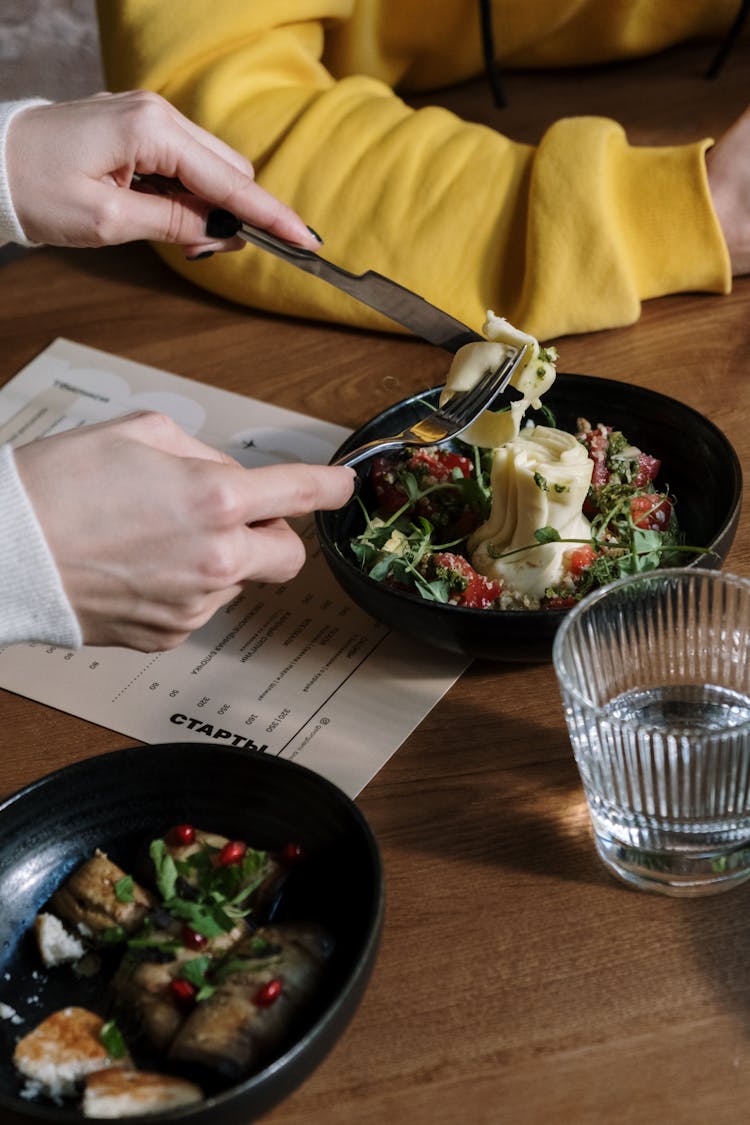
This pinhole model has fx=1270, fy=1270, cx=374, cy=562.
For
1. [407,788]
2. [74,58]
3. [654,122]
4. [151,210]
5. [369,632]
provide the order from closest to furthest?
[407,788], [369,632], [151,210], [654,122], [74,58]

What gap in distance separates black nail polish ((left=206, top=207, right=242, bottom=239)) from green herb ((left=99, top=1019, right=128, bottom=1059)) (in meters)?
0.70

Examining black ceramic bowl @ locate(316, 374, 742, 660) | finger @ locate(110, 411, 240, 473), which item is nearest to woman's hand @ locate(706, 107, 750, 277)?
black ceramic bowl @ locate(316, 374, 742, 660)

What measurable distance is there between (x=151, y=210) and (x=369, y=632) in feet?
1.42

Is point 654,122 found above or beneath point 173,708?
above

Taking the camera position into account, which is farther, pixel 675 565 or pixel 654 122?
pixel 654 122

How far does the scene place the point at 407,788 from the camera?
2.74 ft

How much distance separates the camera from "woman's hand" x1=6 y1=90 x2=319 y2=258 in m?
1.07

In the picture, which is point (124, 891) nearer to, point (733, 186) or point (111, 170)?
point (111, 170)

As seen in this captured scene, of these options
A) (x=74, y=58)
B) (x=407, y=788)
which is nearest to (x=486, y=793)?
(x=407, y=788)

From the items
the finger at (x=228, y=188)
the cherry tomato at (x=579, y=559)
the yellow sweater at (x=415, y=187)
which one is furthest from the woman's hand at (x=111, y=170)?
the cherry tomato at (x=579, y=559)

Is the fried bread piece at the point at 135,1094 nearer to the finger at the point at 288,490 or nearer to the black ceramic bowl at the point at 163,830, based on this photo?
the black ceramic bowl at the point at 163,830

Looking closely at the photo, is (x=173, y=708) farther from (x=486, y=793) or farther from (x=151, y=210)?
(x=151, y=210)

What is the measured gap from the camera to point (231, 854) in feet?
2.47

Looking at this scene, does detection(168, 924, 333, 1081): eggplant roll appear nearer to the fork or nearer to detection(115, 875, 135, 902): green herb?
detection(115, 875, 135, 902): green herb
